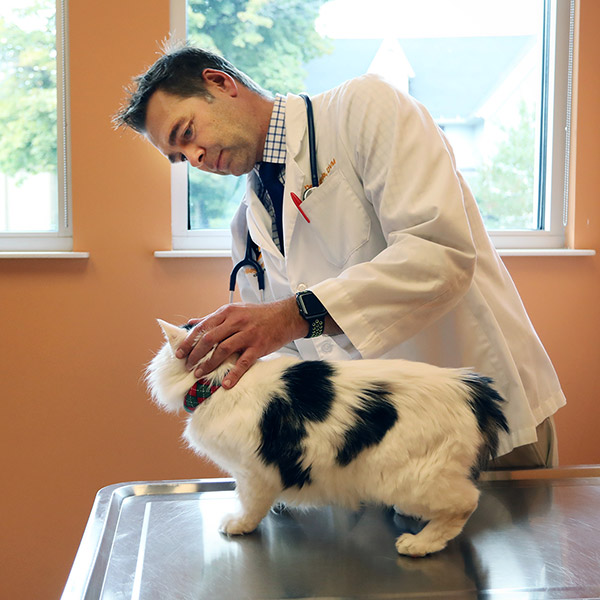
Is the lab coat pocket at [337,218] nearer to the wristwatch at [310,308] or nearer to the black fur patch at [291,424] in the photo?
the wristwatch at [310,308]

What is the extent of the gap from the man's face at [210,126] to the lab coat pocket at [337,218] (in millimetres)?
204

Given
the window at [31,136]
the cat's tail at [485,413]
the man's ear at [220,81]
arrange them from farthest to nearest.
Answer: the window at [31,136] < the man's ear at [220,81] < the cat's tail at [485,413]

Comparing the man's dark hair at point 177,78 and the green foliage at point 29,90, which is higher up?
the green foliage at point 29,90

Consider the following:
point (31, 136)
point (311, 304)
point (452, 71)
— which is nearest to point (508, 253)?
point (452, 71)

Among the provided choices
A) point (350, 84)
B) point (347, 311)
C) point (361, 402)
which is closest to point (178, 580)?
point (361, 402)

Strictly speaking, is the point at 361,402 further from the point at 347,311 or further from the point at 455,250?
the point at 455,250

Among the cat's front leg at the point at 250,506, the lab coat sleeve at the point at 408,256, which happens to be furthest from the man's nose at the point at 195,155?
the cat's front leg at the point at 250,506

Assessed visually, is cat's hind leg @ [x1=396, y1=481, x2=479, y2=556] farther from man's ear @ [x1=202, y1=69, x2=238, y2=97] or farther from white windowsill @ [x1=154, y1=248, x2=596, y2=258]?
white windowsill @ [x1=154, y1=248, x2=596, y2=258]

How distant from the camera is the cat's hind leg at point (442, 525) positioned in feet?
2.79

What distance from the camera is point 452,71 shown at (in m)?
2.43

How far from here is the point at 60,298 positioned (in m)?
2.24

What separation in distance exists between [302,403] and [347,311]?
8.3 inches

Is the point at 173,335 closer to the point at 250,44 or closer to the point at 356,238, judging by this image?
the point at 356,238

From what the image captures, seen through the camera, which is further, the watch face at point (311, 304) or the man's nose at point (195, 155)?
the man's nose at point (195, 155)
